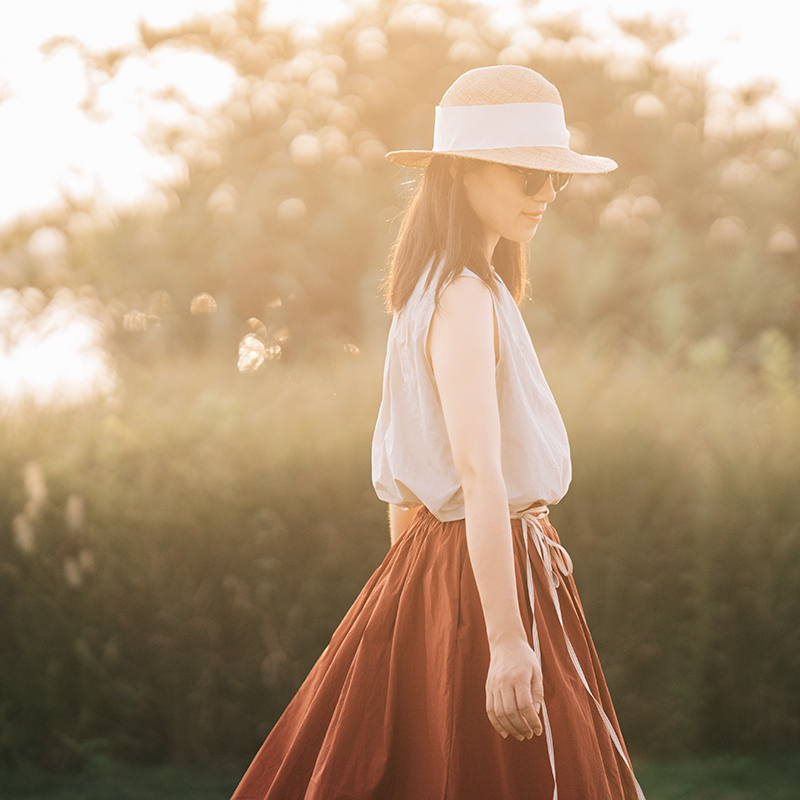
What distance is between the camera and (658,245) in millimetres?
14492

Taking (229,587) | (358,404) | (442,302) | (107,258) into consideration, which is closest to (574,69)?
(107,258)

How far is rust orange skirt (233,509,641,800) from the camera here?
168 cm

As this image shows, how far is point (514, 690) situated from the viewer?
1519 mm

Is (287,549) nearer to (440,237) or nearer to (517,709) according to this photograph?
(440,237)

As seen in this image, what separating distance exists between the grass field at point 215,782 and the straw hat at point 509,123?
324 cm

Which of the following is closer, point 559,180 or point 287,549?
point 559,180

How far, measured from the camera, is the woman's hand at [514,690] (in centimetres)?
151

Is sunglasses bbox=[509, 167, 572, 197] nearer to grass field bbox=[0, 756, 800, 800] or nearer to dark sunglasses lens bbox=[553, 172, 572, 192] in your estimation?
dark sunglasses lens bbox=[553, 172, 572, 192]

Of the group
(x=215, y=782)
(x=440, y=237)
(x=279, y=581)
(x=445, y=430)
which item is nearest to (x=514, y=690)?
(x=445, y=430)

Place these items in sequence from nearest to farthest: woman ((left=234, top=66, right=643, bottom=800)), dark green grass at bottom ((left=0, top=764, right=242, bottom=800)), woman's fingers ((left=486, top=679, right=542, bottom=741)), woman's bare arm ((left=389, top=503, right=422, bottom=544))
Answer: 1. woman's fingers ((left=486, top=679, right=542, bottom=741))
2. woman ((left=234, top=66, right=643, bottom=800))
3. woman's bare arm ((left=389, top=503, right=422, bottom=544))
4. dark green grass at bottom ((left=0, top=764, right=242, bottom=800))

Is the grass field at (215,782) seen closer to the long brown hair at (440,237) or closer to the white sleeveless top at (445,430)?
the white sleeveless top at (445,430)

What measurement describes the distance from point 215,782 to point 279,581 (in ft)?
2.98

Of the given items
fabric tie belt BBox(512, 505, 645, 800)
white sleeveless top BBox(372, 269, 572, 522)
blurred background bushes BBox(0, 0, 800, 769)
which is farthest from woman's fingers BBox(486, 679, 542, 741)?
blurred background bushes BBox(0, 0, 800, 769)

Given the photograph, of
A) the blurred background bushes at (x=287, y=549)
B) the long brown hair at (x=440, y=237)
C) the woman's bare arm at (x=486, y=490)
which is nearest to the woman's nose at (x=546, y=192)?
the long brown hair at (x=440, y=237)
